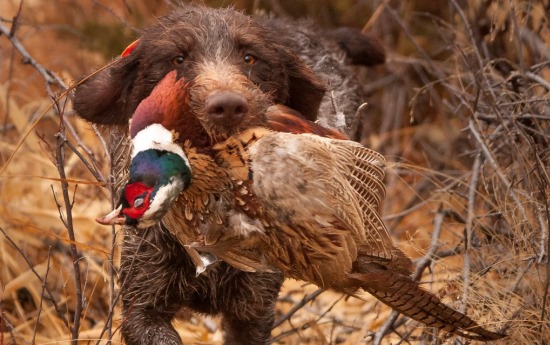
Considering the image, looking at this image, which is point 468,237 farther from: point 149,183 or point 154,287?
point 149,183

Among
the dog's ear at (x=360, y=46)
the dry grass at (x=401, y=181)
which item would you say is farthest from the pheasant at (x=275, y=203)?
the dog's ear at (x=360, y=46)

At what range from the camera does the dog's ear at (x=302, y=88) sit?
372 cm

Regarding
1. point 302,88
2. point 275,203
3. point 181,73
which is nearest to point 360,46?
point 302,88

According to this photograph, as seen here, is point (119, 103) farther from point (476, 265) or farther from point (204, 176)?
point (476, 265)

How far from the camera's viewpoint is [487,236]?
420 centimetres

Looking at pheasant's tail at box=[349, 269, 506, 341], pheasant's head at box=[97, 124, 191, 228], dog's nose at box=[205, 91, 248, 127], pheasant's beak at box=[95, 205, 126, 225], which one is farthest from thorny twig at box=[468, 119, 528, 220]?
pheasant's beak at box=[95, 205, 126, 225]

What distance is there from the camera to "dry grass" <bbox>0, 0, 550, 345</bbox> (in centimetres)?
364

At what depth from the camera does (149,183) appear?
2414 millimetres

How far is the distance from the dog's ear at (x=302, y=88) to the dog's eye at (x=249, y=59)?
0.21 metres

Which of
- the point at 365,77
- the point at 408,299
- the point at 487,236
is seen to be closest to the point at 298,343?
the point at 487,236

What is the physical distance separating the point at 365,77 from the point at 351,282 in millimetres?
5127

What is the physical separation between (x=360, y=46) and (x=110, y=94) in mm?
2213

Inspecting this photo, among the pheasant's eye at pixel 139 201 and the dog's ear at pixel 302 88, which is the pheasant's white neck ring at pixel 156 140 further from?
the dog's ear at pixel 302 88

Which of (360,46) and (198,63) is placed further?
(360,46)
